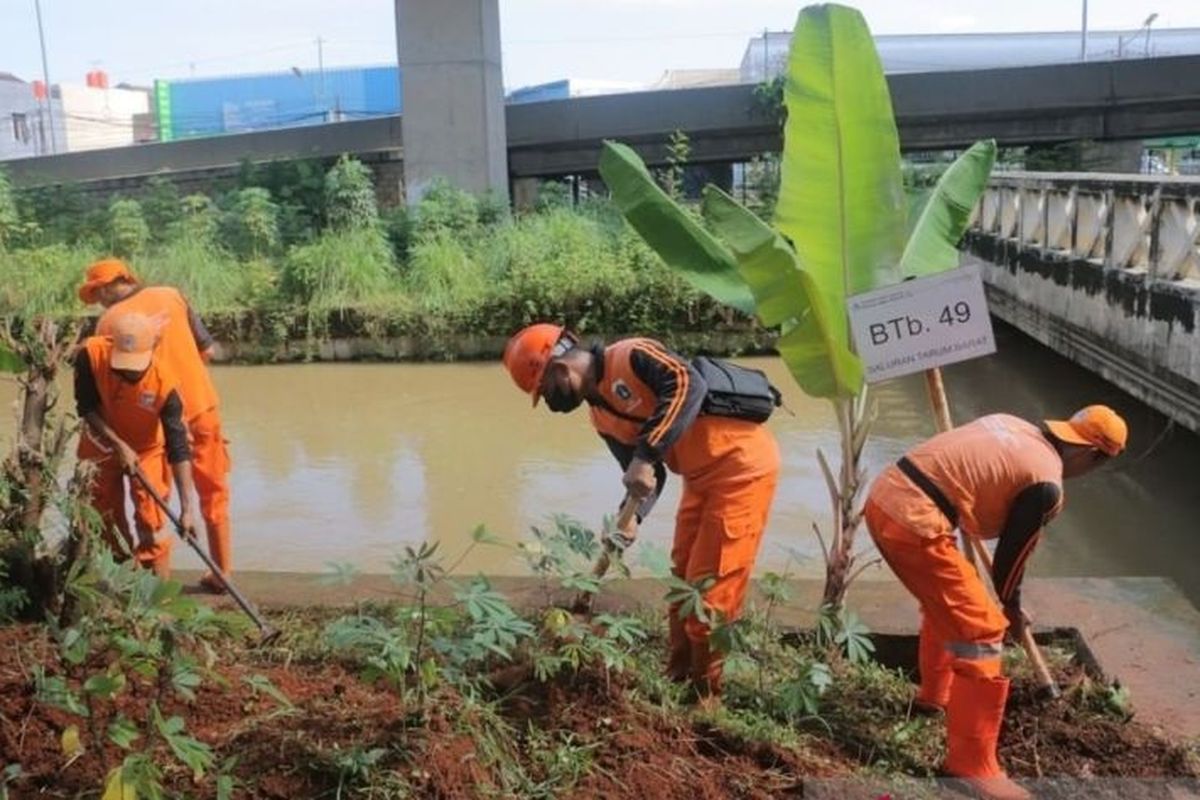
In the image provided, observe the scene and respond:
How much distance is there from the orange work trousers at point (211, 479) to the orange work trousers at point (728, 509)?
236cm

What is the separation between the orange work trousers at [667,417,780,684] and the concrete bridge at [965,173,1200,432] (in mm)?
4132

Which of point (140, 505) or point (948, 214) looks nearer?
point (948, 214)

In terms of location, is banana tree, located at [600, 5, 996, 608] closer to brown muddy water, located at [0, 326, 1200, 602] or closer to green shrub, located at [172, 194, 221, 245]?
brown muddy water, located at [0, 326, 1200, 602]

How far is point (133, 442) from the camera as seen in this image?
4.65 metres

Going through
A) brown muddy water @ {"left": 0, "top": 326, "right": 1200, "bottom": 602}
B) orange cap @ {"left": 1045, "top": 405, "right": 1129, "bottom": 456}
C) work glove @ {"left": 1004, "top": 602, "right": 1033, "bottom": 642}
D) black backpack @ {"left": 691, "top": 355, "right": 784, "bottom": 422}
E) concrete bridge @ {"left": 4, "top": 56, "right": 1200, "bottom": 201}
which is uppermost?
concrete bridge @ {"left": 4, "top": 56, "right": 1200, "bottom": 201}

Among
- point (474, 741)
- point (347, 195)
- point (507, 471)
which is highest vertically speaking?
point (347, 195)

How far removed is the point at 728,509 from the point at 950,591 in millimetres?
718

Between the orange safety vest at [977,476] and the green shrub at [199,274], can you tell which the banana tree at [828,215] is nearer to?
the orange safety vest at [977,476]

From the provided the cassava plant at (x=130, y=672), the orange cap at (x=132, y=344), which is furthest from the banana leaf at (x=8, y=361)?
the orange cap at (x=132, y=344)

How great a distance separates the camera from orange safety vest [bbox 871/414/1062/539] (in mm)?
3078

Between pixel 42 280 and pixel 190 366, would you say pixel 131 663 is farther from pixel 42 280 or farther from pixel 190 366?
pixel 42 280

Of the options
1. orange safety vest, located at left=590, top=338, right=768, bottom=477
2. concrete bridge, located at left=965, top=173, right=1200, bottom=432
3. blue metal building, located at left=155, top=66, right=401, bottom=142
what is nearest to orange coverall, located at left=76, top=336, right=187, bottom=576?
orange safety vest, located at left=590, top=338, right=768, bottom=477

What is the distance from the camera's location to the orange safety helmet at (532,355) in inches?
135

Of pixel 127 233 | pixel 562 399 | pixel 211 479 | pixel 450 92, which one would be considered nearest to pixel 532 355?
pixel 562 399
